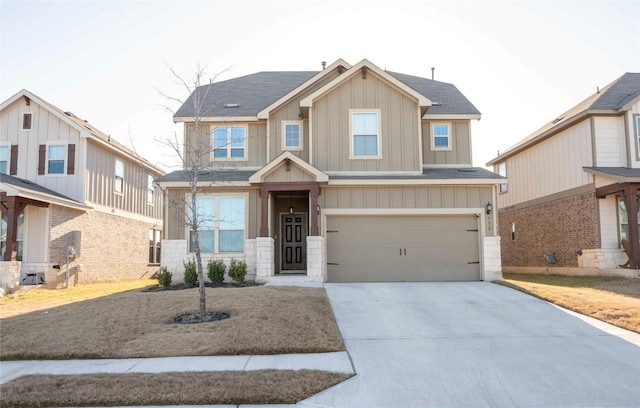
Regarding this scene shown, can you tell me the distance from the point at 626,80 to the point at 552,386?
16.8 m

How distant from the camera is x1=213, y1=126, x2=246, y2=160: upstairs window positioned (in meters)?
16.9

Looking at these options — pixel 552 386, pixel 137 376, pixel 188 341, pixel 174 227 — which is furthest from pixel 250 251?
pixel 552 386

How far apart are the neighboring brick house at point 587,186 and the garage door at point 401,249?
5012mm

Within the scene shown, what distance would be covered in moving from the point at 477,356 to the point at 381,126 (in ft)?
32.2

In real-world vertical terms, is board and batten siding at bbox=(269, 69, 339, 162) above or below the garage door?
above

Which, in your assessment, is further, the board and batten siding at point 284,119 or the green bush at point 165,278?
the board and batten siding at point 284,119

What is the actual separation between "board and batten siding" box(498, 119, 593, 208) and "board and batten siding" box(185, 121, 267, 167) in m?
11.5

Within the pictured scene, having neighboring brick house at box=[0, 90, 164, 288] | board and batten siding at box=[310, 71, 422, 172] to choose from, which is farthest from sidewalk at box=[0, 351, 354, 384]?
neighboring brick house at box=[0, 90, 164, 288]

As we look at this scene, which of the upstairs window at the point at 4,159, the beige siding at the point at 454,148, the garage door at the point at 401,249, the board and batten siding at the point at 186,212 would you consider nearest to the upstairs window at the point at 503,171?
the beige siding at the point at 454,148

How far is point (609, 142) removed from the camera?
680 inches

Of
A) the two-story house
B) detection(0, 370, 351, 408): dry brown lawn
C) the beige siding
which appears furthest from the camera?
the beige siding

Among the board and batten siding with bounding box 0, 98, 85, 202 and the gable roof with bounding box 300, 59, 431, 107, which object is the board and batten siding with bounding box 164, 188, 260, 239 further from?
the board and batten siding with bounding box 0, 98, 85, 202

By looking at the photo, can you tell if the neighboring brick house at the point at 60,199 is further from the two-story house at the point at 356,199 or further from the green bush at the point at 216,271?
the green bush at the point at 216,271

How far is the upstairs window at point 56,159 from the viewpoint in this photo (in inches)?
731
